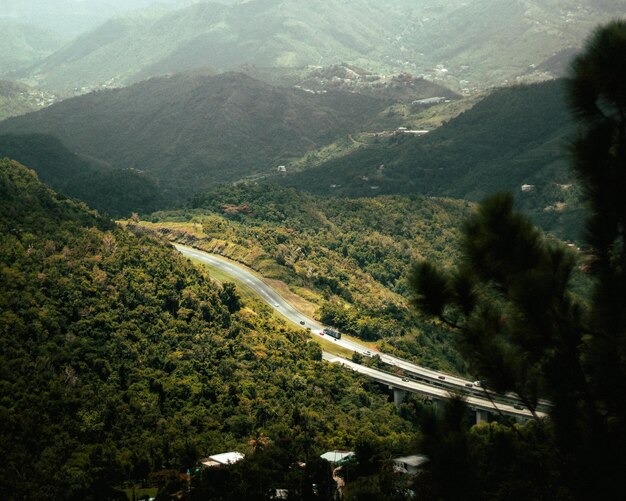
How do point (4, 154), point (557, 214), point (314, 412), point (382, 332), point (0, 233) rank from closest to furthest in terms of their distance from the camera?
point (314, 412) → point (0, 233) → point (382, 332) → point (557, 214) → point (4, 154)

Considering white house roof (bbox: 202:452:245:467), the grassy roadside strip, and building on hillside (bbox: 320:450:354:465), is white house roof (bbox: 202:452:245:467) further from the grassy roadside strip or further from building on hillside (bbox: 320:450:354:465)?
the grassy roadside strip

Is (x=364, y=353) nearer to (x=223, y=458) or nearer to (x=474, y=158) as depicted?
(x=223, y=458)

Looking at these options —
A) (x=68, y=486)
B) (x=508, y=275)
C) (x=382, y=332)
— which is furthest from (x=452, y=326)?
(x=382, y=332)

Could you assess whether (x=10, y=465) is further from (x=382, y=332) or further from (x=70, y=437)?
(x=382, y=332)

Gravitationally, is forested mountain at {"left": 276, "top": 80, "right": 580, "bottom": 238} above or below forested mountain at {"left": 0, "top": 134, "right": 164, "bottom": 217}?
below

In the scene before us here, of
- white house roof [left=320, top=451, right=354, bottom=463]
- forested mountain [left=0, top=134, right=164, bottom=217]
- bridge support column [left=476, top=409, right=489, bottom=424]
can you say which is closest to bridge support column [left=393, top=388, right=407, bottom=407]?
bridge support column [left=476, top=409, right=489, bottom=424]
